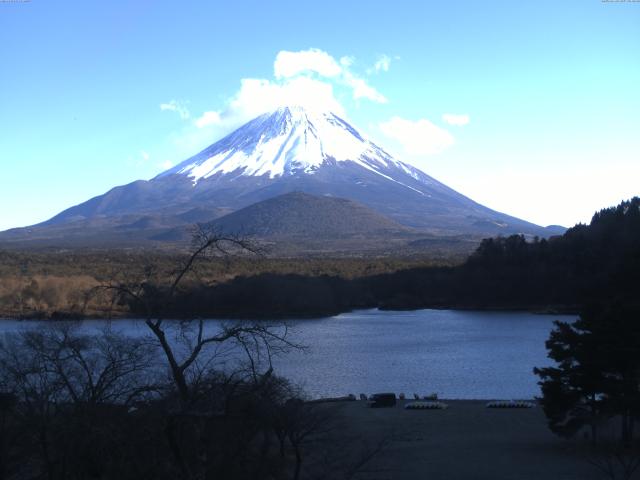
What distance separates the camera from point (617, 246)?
4150 centimetres

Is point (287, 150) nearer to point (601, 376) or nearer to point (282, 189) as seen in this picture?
point (282, 189)

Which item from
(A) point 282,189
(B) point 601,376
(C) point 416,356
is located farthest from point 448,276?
(A) point 282,189

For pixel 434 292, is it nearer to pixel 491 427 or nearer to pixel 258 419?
pixel 491 427

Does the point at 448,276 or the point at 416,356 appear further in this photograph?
the point at 448,276

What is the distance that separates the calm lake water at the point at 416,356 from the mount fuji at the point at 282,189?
6079 centimetres

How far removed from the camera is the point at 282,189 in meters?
111

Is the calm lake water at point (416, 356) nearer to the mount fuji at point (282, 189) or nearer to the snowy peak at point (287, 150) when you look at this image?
the mount fuji at point (282, 189)

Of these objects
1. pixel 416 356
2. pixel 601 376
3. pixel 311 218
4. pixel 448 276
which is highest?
pixel 311 218

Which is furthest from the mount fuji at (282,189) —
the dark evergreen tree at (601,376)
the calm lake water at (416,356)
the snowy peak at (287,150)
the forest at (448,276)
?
the dark evergreen tree at (601,376)

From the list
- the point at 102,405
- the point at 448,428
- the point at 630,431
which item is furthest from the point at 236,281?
the point at 102,405

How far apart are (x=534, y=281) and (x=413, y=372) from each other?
2376 centimetres

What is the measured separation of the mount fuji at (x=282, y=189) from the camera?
323 ft

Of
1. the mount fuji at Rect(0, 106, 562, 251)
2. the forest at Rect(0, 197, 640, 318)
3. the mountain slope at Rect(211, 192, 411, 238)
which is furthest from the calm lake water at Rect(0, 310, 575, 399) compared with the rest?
the mount fuji at Rect(0, 106, 562, 251)

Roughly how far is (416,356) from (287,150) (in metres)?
103
